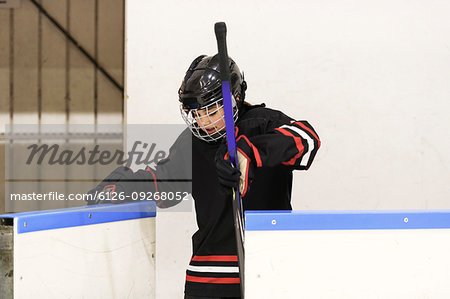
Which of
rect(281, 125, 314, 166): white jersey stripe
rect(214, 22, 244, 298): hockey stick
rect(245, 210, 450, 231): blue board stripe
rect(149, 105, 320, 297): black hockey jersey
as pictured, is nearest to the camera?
rect(245, 210, 450, 231): blue board stripe

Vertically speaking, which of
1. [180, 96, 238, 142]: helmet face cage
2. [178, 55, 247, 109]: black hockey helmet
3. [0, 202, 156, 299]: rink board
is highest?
[178, 55, 247, 109]: black hockey helmet

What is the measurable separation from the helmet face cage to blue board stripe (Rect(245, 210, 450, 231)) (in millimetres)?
396

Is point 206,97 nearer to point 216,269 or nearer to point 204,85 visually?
point 204,85

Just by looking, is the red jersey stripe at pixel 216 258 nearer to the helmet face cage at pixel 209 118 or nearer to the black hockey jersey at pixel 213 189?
the black hockey jersey at pixel 213 189

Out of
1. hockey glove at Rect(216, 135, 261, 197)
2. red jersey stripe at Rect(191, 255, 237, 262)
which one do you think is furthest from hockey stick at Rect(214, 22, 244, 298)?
red jersey stripe at Rect(191, 255, 237, 262)

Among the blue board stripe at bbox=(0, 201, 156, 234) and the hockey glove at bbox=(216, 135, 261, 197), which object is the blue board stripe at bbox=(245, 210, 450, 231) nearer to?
the hockey glove at bbox=(216, 135, 261, 197)

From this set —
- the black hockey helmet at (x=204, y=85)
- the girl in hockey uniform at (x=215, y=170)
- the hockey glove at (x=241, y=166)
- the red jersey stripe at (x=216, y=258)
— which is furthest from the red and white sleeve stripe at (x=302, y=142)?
the red jersey stripe at (x=216, y=258)

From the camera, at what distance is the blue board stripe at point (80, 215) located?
3.60 feet

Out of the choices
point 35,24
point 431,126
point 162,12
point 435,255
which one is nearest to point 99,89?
point 35,24

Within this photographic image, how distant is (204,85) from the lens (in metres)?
1.37

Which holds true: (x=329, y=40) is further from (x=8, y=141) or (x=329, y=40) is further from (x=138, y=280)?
(x=8, y=141)

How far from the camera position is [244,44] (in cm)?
220

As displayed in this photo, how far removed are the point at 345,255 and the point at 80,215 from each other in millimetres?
609

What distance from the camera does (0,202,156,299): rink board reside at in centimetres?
109
